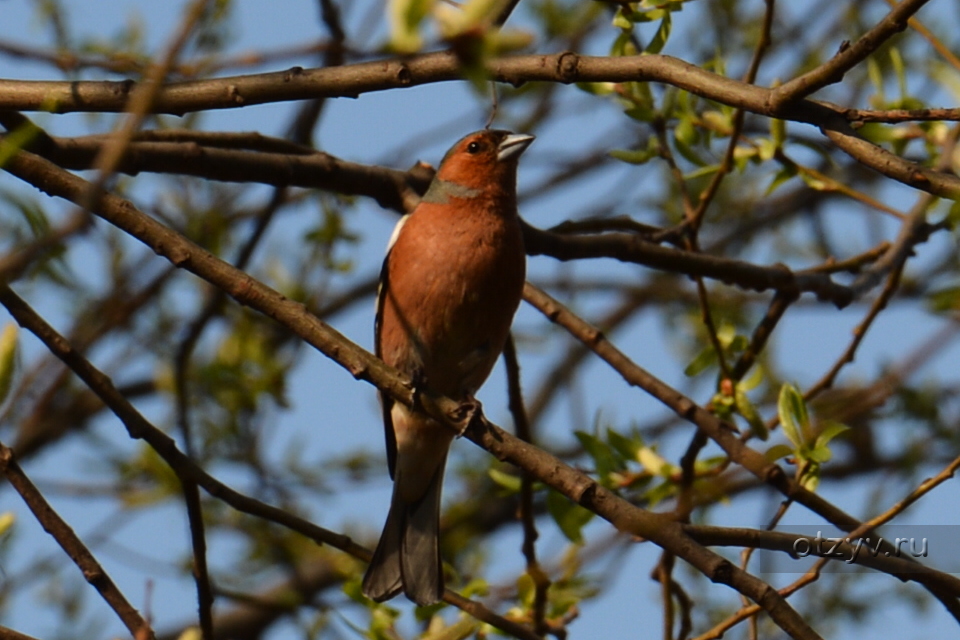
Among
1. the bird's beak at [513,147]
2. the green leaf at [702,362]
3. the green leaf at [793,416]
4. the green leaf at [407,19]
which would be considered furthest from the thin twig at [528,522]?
the green leaf at [407,19]

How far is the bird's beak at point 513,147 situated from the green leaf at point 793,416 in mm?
2260

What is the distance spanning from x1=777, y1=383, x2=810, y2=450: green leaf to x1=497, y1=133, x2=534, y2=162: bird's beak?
226 centimetres

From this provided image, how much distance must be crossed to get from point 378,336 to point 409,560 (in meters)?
1.25

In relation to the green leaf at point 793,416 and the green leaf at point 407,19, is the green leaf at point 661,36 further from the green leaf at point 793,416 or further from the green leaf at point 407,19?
the green leaf at point 407,19

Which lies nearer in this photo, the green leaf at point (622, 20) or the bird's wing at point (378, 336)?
the green leaf at point (622, 20)

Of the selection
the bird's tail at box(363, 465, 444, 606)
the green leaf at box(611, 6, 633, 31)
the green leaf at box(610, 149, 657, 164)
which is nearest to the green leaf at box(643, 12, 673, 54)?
the green leaf at box(611, 6, 633, 31)

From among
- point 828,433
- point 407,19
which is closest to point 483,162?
point 828,433

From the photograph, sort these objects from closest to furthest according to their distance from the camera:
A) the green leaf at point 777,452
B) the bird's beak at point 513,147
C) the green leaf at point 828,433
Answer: the green leaf at point 828,433 < the green leaf at point 777,452 < the bird's beak at point 513,147

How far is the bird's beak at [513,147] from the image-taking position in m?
6.11

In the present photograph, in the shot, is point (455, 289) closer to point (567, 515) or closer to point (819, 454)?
point (567, 515)

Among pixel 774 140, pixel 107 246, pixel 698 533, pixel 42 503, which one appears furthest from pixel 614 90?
pixel 107 246

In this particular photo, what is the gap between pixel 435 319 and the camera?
17.8ft

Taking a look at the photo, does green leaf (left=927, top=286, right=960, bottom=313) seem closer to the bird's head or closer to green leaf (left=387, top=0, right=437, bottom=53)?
green leaf (left=387, top=0, right=437, bottom=53)

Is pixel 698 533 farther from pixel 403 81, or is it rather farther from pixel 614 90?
pixel 614 90
